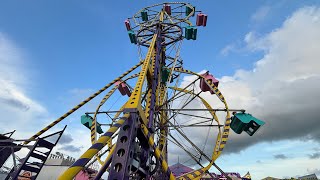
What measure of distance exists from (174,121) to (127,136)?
460 inches

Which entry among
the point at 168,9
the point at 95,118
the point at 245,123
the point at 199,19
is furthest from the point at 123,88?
the point at 245,123

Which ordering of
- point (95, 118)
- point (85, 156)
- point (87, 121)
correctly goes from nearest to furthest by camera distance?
1. point (85, 156)
2. point (87, 121)
3. point (95, 118)

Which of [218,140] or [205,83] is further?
[205,83]

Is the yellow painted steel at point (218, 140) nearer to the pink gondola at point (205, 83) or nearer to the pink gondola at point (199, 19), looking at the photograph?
the pink gondola at point (205, 83)

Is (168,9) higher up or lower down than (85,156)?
higher up

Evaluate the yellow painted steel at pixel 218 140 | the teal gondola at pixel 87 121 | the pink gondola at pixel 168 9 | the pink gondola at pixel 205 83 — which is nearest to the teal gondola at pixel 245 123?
the yellow painted steel at pixel 218 140

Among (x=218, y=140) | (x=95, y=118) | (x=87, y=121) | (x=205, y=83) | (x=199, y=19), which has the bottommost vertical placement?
(x=218, y=140)

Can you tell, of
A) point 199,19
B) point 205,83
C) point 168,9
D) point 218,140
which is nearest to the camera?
point 218,140

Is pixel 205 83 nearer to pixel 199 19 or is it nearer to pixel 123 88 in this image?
pixel 199 19

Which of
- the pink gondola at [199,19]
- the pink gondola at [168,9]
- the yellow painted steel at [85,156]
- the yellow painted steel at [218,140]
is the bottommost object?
the yellow painted steel at [85,156]

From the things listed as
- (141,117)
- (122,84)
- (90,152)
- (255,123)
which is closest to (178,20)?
(122,84)

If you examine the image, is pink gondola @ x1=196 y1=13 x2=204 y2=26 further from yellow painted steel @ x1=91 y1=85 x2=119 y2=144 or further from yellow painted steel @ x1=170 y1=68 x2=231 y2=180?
yellow painted steel @ x1=91 y1=85 x2=119 y2=144

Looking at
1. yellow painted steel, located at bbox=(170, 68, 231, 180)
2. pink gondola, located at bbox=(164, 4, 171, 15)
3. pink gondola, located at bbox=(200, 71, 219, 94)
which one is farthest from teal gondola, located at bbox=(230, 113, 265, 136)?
pink gondola, located at bbox=(164, 4, 171, 15)

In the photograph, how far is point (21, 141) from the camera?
841cm
